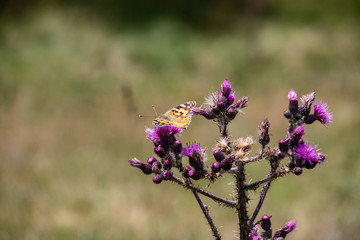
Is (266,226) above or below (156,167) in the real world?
below

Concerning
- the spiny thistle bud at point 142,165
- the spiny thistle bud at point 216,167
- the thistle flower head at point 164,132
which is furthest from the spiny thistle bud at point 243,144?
the spiny thistle bud at point 142,165

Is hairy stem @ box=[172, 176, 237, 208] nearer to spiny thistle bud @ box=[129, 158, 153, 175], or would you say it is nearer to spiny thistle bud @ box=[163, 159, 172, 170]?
spiny thistle bud @ box=[163, 159, 172, 170]

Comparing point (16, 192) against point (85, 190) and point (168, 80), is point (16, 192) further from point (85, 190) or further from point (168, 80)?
point (168, 80)

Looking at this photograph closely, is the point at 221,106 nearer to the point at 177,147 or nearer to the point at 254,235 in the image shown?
the point at 177,147

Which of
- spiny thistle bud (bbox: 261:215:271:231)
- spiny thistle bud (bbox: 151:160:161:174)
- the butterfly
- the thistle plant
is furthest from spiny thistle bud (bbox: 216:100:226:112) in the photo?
spiny thistle bud (bbox: 261:215:271:231)

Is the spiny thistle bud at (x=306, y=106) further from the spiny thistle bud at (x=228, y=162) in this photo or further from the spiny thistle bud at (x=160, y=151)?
the spiny thistle bud at (x=160, y=151)

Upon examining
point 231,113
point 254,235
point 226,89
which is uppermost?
point 226,89

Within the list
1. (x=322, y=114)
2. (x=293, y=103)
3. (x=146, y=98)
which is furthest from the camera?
(x=146, y=98)

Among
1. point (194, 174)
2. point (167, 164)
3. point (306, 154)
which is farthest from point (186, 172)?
point (306, 154)
